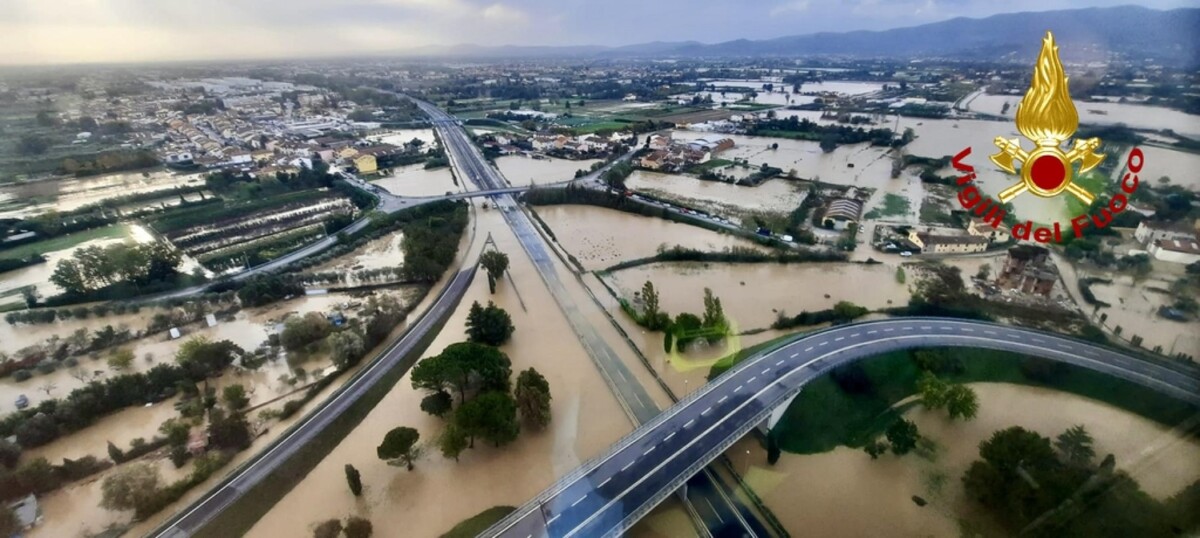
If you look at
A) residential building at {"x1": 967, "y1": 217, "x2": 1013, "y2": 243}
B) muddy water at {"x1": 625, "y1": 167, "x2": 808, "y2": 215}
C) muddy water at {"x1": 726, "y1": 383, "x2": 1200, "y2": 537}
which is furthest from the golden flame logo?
muddy water at {"x1": 625, "y1": 167, "x2": 808, "y2": 215}

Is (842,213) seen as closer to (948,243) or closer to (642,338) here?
(948,243)

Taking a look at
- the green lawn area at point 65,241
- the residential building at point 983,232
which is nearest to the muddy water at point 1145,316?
the residential building at point 983,232

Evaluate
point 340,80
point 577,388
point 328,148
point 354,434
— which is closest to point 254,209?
point 328,148

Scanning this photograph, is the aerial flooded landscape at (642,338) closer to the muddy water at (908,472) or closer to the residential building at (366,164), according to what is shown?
the muddy water at (908,472)

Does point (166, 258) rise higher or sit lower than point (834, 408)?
higher

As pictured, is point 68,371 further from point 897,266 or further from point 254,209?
point 897,266
